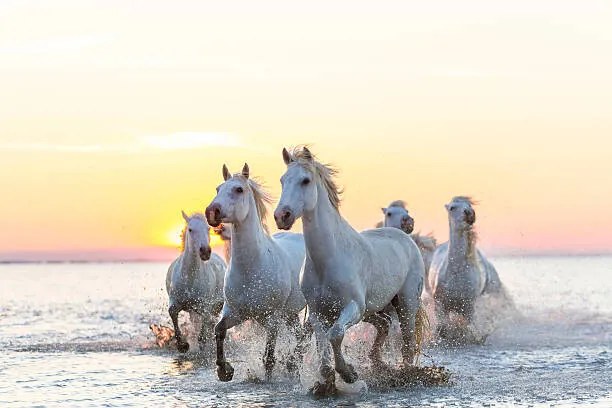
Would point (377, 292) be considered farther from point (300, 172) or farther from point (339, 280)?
point (300, 172)

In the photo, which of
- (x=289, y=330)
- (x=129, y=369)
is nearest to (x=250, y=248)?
(x=289, y=330)

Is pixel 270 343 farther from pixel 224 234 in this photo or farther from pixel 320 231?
pixel 224 234

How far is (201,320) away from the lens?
549 inches

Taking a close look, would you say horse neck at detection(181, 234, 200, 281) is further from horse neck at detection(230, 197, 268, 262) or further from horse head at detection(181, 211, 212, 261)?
horse neck at detection(230, 197, 268, 262)

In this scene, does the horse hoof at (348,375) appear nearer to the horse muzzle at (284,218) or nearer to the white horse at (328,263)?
the white horse at (328,263)

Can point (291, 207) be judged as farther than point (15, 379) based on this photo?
No

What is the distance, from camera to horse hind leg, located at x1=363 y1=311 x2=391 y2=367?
34.8 feet

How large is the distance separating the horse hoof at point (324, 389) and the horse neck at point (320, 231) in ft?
3.79

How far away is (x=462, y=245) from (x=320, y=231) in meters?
6.55

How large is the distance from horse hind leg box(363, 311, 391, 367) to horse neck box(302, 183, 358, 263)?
5.57 ft

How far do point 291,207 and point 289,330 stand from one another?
2.80 meters

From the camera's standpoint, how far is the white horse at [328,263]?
348 inches

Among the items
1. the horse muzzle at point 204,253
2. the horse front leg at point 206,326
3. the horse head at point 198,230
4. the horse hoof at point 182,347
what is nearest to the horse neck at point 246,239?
the horse muzzle at point 204,253

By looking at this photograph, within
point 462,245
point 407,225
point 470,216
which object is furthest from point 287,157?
point 462,245
